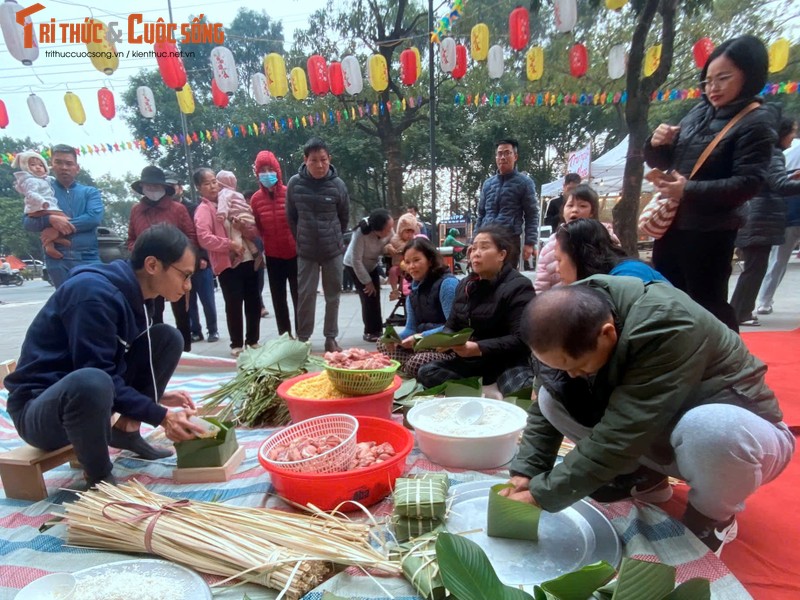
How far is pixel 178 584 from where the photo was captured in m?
1.16

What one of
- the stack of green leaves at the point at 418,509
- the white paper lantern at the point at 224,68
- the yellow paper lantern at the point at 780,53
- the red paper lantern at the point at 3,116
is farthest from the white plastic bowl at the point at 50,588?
the yellow paper lantern at the point at 780,53

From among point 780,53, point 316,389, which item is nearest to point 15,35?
point 316,389

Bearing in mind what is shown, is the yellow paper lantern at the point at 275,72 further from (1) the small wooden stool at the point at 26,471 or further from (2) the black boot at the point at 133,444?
(1) the small wooden stool at the point at 26,471

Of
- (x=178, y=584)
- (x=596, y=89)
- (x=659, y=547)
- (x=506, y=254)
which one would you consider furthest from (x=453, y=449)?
(x=596, y=89)

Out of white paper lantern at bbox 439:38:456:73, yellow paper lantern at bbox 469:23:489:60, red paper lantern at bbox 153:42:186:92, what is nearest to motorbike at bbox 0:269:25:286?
red paper lantern at bbox 153:42:186:92

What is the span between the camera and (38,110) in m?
7.68

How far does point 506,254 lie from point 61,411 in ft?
6.98

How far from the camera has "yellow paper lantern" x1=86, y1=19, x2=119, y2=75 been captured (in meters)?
6.03

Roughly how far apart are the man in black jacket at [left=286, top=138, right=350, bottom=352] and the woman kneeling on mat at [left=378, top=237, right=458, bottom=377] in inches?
37.1

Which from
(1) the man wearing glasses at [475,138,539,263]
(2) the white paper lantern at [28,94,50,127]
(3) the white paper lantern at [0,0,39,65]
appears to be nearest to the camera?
(1) the man wearing glasses at [475,138,539,263]

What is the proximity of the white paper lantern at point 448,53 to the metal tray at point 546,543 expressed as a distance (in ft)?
24.7

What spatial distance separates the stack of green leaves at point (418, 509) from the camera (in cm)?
125

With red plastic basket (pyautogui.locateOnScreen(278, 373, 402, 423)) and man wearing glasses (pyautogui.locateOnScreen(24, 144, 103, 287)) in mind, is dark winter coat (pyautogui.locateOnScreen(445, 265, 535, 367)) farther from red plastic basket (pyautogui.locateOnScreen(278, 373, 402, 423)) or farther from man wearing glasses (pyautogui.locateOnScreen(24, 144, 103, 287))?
man wearing glasses (pyautogui.locateOnScreen(24, 144, 103, 287))

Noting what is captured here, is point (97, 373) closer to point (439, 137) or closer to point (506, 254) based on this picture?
point (506, 254)
